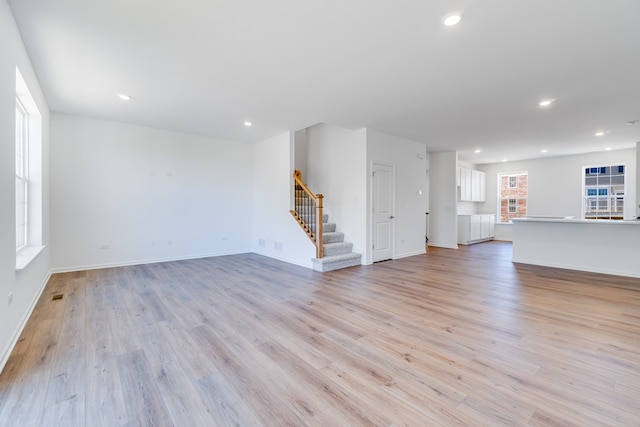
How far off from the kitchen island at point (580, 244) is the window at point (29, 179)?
332 inches

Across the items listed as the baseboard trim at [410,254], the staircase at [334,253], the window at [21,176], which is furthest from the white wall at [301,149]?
the window at [21,176]

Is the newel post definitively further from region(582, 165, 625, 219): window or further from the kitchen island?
region(582, 165, 625, 219): window

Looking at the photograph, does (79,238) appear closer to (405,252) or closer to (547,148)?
(405,252)

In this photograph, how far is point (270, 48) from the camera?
9.29 feet

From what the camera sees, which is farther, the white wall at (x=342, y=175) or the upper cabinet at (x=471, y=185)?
the upper cabinet at (x=471, y=185)

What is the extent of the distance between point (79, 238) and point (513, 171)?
40.0 ft

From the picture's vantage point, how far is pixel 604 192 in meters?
8.04

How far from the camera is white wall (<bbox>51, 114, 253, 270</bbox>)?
5.05 metres

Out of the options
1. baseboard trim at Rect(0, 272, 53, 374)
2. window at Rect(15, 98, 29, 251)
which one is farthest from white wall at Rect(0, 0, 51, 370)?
window at Rect(15, 98, 29, 251)

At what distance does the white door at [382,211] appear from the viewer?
5.95m

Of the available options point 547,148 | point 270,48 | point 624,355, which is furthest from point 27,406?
point 547,148

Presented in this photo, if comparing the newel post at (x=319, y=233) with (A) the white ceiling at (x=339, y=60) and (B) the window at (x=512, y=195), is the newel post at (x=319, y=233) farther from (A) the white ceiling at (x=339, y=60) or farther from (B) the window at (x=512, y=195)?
(B) the window at (x=512, y=195)

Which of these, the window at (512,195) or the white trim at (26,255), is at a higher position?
the window at (512,195)

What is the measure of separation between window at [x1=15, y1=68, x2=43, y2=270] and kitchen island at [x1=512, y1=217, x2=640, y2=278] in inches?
332
